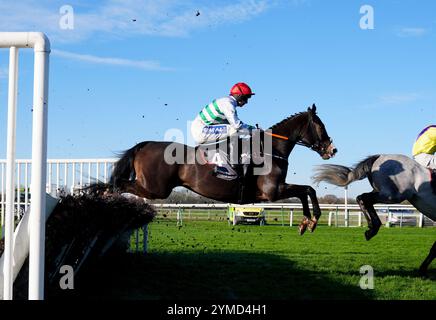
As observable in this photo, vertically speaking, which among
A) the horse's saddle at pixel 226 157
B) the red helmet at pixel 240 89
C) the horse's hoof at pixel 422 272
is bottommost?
the horse's hoof at pixel 422 272

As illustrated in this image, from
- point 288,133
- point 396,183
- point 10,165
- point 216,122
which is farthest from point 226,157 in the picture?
point 10,165

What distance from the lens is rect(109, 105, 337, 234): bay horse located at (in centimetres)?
636

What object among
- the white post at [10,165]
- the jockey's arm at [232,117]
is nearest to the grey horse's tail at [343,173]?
the jockey's arm at [232,117]

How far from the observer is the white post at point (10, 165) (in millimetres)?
1854

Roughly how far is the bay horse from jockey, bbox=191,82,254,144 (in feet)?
0.79

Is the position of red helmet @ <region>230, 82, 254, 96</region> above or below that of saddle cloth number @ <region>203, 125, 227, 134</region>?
above

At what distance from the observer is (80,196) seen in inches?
160

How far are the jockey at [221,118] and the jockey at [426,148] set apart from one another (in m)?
2.43

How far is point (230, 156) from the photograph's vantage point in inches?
249

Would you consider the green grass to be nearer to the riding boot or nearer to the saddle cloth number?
the riding boot

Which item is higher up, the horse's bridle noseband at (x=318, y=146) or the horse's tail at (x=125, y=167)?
the horse's bridle noseband at (x=318, y=146)

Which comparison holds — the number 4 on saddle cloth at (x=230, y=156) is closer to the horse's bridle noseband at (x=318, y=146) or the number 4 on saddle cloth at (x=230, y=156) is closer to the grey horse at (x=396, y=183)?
the horse's bridle noseband at (x=318, y=146)

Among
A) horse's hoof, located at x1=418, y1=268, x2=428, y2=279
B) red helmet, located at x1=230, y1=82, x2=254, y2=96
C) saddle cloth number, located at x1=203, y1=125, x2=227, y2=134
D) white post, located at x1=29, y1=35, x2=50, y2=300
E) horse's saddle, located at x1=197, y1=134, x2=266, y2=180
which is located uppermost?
red helmet, located at x1=230, y1=82, x2=254, y2=96

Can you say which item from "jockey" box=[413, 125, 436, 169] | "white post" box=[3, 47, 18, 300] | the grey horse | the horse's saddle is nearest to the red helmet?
the horse's saddle
